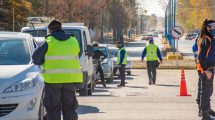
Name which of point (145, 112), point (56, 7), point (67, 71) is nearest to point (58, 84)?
point (67, 71)

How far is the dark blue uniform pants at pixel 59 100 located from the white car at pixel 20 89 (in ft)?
0.83

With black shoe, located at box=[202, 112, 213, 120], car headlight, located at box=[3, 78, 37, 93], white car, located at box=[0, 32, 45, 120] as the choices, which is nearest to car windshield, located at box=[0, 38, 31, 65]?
white car, located at box=[0, 32, 45, 120]

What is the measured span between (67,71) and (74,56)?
25cm

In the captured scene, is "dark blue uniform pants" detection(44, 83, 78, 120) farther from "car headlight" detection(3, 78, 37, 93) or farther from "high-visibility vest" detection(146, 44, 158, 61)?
"high-visibility vest" detection(146, 44, 158, 61)

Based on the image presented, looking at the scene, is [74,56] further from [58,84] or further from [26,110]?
[26,110]

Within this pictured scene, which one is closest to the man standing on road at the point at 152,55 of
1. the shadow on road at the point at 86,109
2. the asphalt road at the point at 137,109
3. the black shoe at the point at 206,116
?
the asphalt road at the point at 137,109

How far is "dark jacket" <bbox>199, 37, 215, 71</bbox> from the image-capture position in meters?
10.7

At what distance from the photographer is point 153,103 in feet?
47.1

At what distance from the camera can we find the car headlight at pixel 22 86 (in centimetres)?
868

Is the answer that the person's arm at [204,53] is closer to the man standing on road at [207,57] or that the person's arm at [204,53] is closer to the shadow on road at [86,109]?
the man standing on road at [207,57]

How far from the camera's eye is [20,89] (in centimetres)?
873

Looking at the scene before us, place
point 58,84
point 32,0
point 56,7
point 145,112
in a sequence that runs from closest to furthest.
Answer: point 58,84 → point 145,112 → point 56,7 → point 32,0

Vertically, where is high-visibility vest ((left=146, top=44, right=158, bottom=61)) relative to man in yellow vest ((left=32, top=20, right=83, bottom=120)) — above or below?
below

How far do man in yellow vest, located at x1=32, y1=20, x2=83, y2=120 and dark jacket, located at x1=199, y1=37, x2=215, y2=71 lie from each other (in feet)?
9.08
